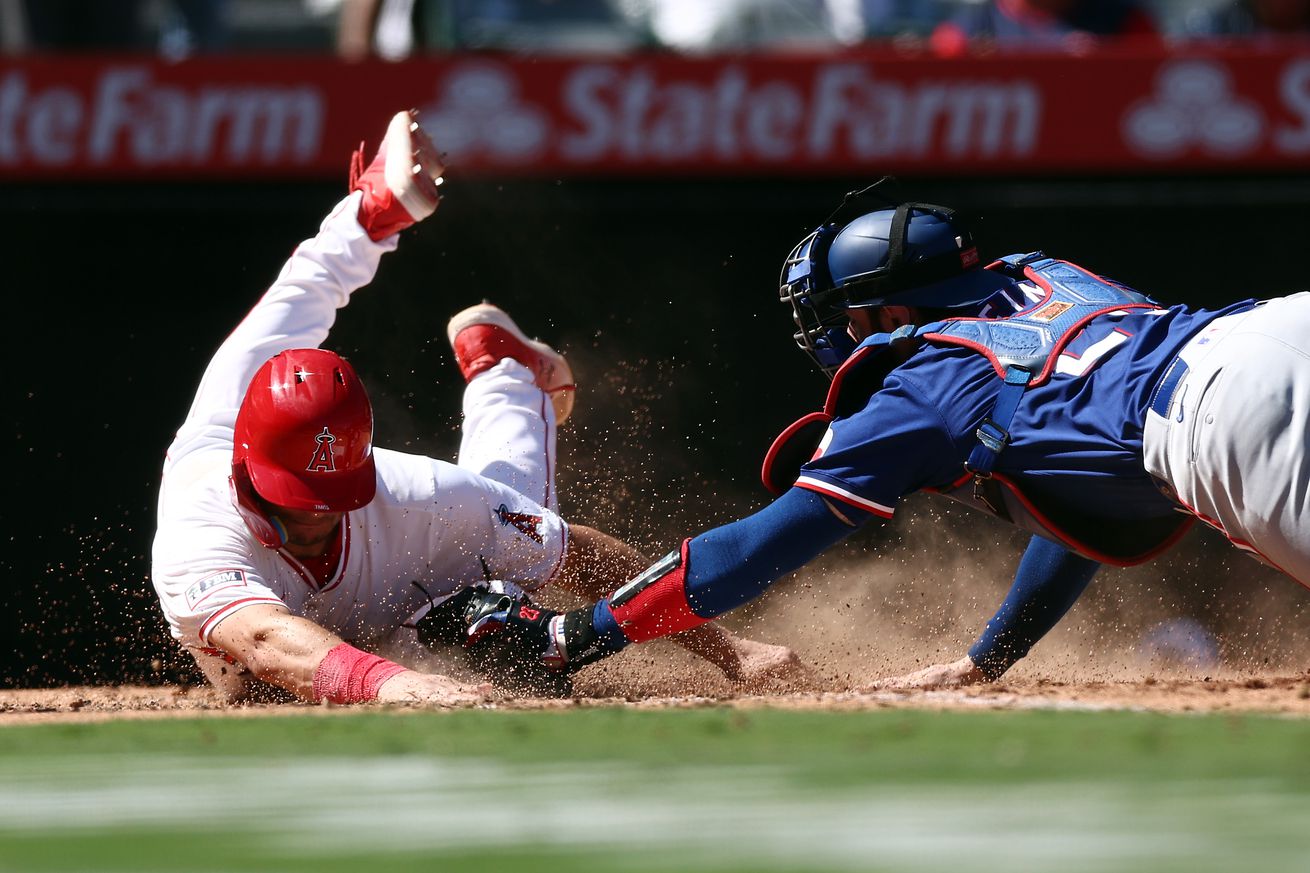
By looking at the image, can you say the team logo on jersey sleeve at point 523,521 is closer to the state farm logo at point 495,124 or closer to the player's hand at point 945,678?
the player's hand at point 945,678

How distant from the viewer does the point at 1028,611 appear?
190 inches

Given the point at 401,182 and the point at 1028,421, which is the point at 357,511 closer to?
the point at 401,182

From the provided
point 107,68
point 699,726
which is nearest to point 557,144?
point 107,68

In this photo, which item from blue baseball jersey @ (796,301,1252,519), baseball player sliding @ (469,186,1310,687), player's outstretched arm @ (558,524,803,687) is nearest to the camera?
baseball player sliding @ (469,186,1310,687)

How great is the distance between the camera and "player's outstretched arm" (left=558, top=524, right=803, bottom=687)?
4.90 m

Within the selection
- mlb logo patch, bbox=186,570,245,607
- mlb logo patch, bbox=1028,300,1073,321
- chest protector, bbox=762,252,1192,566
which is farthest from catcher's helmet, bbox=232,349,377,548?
mlb logo patch, bbox=1028,300,1073,321

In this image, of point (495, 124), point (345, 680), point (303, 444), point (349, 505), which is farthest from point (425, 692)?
point (495, 124)

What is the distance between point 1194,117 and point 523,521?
3.21 meters

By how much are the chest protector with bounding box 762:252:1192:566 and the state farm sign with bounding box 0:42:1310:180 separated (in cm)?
223

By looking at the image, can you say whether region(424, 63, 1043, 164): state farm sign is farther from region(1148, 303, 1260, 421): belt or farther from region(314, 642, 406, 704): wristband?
region(314, 642, 406, 704): wristband

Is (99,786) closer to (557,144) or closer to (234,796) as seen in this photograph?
(234,796)

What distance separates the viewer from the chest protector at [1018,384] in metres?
3.91

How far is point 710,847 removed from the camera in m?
2.24

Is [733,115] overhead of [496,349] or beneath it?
overhead
